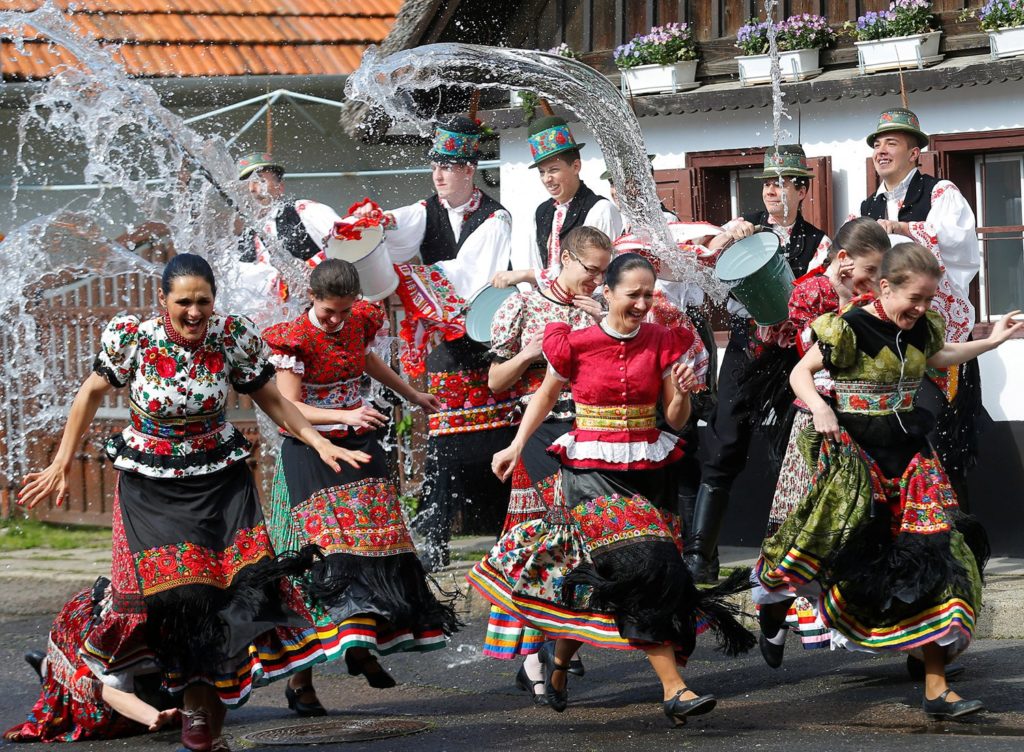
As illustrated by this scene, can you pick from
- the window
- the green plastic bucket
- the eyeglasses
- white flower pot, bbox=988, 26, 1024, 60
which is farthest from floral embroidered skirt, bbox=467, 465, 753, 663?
white flower pot, bbox=988, 26, 1024, 60

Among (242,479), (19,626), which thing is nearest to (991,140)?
(242,479)

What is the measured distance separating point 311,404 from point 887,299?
2364 mm

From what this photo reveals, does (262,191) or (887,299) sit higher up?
(262,191)

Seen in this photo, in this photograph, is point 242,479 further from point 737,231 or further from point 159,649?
point 737,231

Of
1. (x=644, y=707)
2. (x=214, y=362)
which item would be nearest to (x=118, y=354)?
(x=214, y=362)

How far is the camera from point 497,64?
1040cm

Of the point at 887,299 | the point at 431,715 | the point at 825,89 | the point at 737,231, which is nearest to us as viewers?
the point at 887,299

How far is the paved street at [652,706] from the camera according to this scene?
578 centimetres

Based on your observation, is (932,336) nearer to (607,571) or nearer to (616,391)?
(616,391)

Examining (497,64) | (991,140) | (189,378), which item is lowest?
(189,378)

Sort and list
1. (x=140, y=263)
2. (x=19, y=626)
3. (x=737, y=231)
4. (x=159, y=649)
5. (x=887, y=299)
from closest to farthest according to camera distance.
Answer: (x=159, y=649) < (x=887, y=299) < (x=737, y=231) < (x=19, y=626) < (x=140, y=263)

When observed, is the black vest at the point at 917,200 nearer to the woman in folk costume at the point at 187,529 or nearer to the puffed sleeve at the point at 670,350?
the puffed sleeve at the point at 670,350

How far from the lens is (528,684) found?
6.77 meters

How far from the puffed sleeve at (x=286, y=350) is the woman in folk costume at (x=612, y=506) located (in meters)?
0.98
